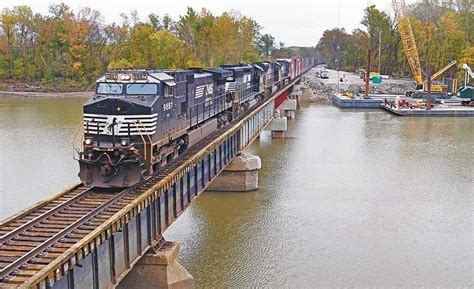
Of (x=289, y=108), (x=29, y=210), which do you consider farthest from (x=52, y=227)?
(x=289, y=108)

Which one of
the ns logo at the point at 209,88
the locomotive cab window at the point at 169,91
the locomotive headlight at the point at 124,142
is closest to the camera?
the locomotive headlight at the point at 124,142

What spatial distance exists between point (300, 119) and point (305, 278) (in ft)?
132

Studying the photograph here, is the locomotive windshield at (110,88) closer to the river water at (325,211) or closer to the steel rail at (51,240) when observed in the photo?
the steel rail at (51,240)

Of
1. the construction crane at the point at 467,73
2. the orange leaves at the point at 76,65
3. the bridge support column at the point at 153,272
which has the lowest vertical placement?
the bridge support column at the point at 153,272

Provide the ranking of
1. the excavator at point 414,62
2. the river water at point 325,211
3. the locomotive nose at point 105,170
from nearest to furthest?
the locomotive nose at point 105,170 → the river water at point 325,211 → the excavator at point 414,62

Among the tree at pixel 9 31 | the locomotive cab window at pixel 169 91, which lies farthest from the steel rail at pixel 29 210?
the tree at pixel 9 31

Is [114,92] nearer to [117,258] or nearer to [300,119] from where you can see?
[117,258]

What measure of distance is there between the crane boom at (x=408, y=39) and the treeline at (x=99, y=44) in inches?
1026

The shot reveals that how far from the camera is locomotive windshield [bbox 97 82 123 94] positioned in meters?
14.0

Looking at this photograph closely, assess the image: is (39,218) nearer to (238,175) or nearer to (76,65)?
(238,175)

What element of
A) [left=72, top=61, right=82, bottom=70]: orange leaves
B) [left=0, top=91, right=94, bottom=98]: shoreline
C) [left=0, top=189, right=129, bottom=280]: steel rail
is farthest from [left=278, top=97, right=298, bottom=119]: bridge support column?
[left=72, top=61, right=82, bottom=70]: orange leaves

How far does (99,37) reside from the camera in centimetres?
9431

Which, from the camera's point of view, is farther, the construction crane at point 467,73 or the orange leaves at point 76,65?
the orange leaves at point 76,65

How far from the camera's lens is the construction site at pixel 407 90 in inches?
2323
